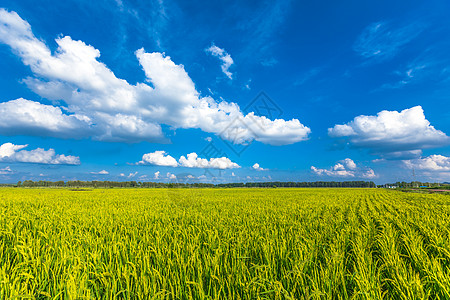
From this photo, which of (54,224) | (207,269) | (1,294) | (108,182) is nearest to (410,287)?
(207,269)

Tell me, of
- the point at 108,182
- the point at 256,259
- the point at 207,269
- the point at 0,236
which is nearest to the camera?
the point at 207,269

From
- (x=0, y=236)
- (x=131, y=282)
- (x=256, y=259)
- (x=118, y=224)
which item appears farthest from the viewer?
(x=118, y=224)

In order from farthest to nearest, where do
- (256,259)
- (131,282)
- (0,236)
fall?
(0,236)
(256,259)
(131,282)

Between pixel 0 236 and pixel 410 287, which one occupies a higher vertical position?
pixel 410 287

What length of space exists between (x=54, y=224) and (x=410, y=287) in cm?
712

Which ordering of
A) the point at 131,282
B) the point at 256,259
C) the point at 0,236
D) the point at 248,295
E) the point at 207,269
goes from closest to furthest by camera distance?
the point at 248,295 → the point at 131,282 → the point at 207,269 → the point at 256,259 → the point at 0,236

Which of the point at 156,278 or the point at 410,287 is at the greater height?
the point at 410,287

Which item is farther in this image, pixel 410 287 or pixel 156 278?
pixel 156 278

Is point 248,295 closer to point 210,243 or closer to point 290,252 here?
point 290,252

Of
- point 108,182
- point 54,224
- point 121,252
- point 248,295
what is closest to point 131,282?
point 121,252

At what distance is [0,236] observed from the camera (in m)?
4.53

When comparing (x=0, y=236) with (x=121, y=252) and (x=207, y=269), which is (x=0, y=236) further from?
(x=207, y=269)

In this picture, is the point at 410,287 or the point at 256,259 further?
the point at 256,259

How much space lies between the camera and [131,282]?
229cm
